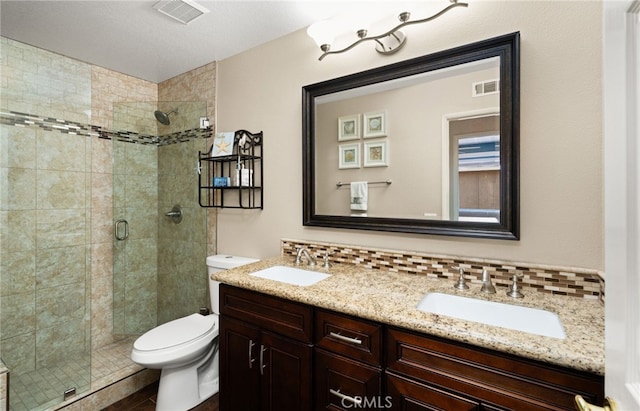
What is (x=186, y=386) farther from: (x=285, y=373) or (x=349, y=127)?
(x=349, y=127)

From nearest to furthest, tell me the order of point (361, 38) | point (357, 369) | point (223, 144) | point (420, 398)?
point (420, 398) < point (357, 369) < point (361, 38) < point (223, 144)

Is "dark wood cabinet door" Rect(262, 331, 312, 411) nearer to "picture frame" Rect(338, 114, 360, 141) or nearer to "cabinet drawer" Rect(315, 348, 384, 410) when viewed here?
"cabinet drawer" Rect(315, 348, 384, 410)

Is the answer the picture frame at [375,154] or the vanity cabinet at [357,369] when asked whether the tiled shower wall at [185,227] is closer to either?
the vanity cabinet at [357,369]

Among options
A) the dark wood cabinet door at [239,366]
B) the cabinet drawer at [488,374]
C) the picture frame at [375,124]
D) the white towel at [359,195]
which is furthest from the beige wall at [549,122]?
the dark wood cabinet door at [239,366]

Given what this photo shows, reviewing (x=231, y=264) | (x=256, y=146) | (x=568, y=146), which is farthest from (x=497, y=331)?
(x=256, y=146)

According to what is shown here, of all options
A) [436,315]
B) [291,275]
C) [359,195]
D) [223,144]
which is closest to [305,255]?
[291,275]

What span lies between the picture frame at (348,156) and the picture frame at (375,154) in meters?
0.05

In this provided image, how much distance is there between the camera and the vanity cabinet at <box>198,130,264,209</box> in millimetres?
2104

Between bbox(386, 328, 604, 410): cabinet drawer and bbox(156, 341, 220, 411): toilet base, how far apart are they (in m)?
1.41

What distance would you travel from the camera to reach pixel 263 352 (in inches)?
54.4

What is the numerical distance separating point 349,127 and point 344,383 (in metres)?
1.28

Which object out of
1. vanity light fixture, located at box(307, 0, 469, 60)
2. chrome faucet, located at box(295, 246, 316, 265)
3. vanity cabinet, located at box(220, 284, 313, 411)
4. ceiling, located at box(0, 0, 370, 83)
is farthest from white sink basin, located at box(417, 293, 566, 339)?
ceiling, located at box(0, 0, 370, 83)

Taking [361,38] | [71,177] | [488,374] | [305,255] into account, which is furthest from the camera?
[71,177]

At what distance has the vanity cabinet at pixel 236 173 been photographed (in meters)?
2.10
